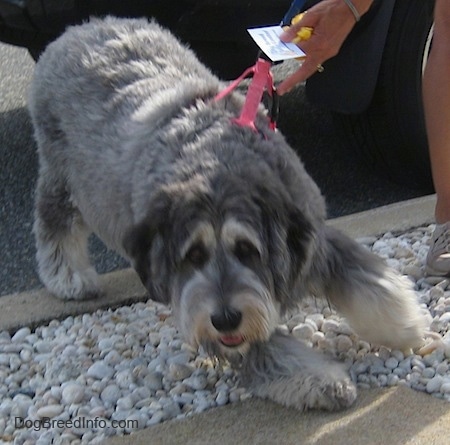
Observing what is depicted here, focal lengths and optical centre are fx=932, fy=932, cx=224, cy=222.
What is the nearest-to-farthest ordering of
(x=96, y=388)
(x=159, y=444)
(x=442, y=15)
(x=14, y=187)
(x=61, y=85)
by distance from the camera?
(x=159, y=444) → (x=96, y=388) → (x=442, y=15) → (x=61, y=85) → (x=14, y=187)

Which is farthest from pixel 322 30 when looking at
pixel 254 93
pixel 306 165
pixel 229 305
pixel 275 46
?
pixel 306 165

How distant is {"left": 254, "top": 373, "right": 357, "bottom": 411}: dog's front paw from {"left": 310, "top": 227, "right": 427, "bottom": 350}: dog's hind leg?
1.08 feet

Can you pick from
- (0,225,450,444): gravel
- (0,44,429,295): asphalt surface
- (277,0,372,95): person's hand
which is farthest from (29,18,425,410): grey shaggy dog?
(0,44,429,295): asphalt surface

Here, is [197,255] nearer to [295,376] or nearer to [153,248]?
[153,248]

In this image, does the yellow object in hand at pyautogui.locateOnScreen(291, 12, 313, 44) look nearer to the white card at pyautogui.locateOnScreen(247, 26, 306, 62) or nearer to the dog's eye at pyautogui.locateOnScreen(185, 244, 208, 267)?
the white card at pyautogui.locateOnScreen(247, 26, 306, 62)

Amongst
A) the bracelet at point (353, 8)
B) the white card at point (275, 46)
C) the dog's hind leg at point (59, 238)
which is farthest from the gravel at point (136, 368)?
the bracelet at point (353, 8)

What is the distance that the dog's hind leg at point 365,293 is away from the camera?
3.41m

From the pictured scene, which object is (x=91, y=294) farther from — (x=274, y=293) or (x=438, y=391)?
(x=438, y=391)

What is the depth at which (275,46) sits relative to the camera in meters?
3.42

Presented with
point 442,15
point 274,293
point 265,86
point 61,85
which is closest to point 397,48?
point 442,15

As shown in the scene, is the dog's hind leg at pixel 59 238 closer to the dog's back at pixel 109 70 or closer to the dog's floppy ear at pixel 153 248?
the dog's back at pixel 109 70

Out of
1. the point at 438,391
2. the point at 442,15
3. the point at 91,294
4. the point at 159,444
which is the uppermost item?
the point at 442,15

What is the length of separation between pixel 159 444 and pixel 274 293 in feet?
2.10

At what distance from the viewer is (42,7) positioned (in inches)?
188
